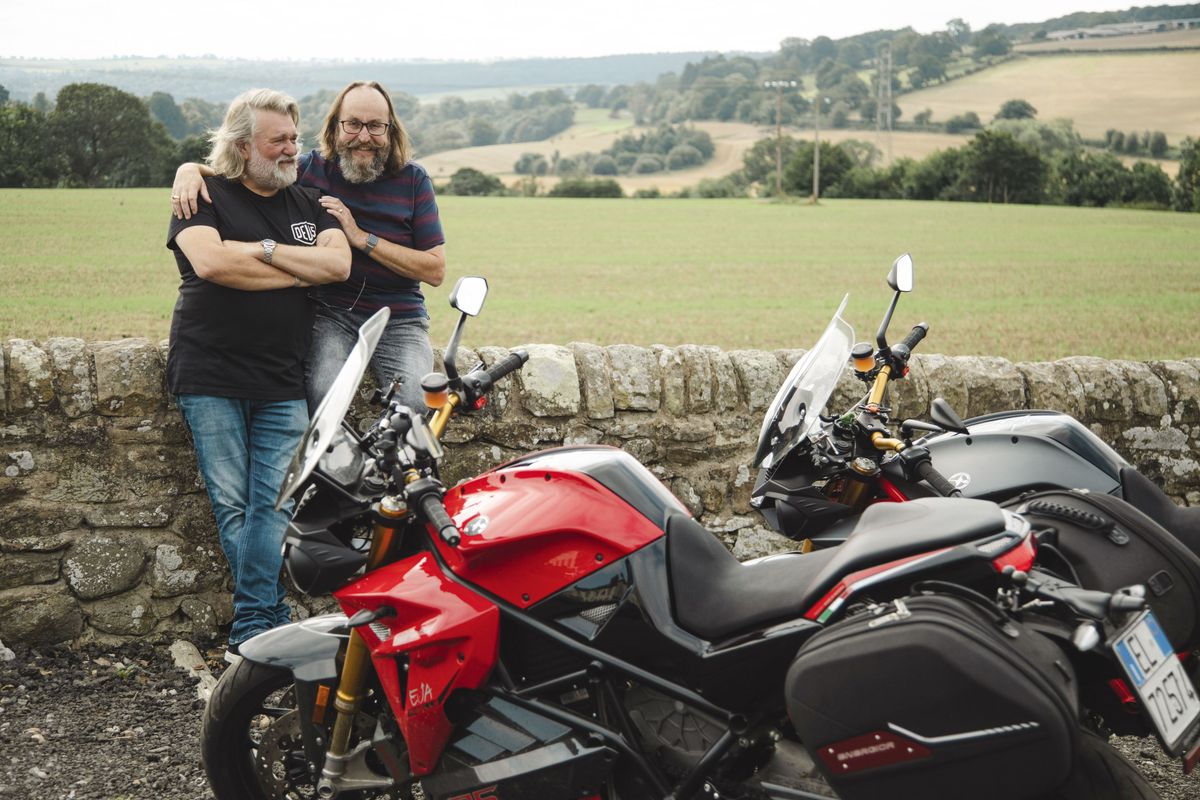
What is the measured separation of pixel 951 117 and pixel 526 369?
305 feet

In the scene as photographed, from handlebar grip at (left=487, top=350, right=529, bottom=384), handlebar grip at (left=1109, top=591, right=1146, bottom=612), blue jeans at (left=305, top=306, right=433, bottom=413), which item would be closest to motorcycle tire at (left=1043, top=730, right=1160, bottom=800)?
handlebar grip at (left=1109, top=591, right=1146, bottom=612)

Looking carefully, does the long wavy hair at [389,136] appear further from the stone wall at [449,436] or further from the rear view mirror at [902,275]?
the rear view mirror at [902,275]

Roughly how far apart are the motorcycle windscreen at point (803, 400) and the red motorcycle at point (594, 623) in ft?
1.88

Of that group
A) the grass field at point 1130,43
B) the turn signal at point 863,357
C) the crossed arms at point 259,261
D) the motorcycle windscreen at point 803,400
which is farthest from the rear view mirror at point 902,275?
the grass field at point 1130,43

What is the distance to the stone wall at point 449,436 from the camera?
467cm

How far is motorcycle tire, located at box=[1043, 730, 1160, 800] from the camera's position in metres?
2.40

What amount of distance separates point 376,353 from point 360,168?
2.50 feet

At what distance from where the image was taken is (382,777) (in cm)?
308

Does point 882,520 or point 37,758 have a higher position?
point 882,520

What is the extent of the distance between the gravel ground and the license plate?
1.55 m

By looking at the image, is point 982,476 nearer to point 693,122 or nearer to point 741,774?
point 741,774

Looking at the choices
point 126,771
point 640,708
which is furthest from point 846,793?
point 126,771

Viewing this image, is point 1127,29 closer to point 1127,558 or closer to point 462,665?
point 1127,558

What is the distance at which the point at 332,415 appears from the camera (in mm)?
2781
